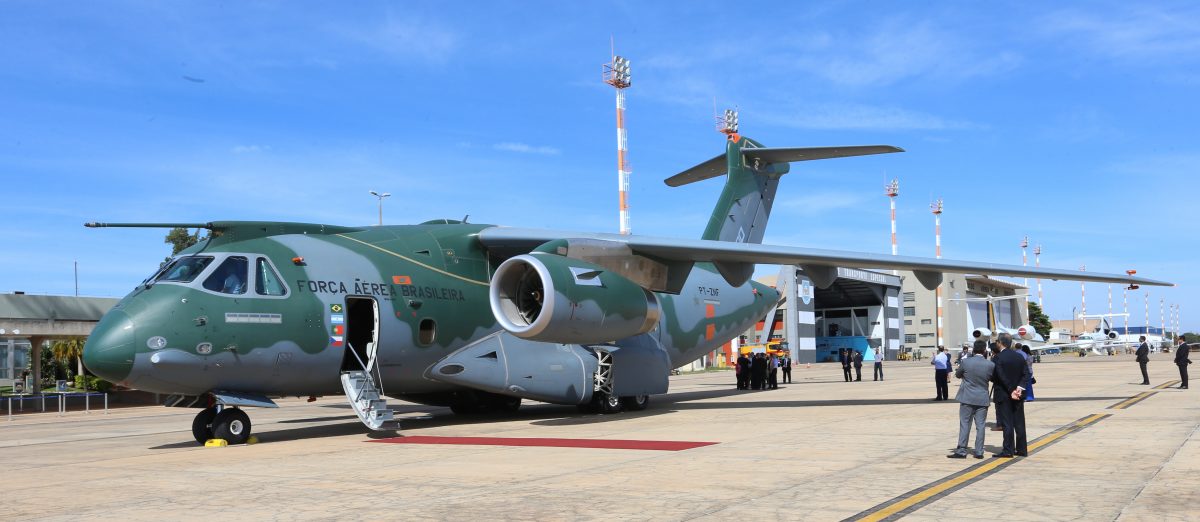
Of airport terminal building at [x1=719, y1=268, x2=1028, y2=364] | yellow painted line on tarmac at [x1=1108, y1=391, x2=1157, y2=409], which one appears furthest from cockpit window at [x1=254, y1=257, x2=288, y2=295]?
airport terminal building at [x1=719, y1=268, x2=1028, y2=364]

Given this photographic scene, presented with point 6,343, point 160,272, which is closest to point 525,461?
point 160,272

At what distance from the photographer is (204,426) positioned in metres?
13.0

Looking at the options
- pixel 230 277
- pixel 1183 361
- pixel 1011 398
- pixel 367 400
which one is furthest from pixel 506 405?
pixel 1183 361

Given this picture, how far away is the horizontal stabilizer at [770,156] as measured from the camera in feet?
59.4

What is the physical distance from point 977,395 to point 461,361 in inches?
317

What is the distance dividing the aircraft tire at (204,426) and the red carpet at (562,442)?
221 centimetres

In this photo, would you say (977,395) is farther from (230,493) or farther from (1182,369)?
(1182,369)

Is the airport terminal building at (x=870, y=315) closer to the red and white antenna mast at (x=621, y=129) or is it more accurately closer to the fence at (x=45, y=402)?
the red and white antenna mast at (x=621, y=129)

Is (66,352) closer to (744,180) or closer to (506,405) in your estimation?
(506,405)

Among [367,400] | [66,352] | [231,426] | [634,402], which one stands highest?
[66,352]

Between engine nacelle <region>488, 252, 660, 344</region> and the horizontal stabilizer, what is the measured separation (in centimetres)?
561

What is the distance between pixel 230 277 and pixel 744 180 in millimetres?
11645

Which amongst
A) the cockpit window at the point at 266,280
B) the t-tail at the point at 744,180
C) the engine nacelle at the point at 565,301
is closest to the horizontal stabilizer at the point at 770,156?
the t-tail at the point at 744,180

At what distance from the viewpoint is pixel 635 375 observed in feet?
56.1
